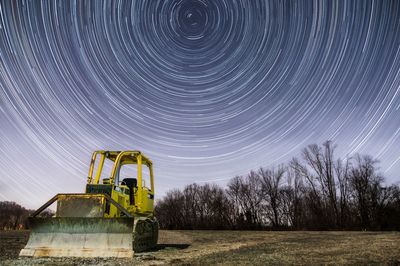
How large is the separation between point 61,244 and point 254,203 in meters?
71.4

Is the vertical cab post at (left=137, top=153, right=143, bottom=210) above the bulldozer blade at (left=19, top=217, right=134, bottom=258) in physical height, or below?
above

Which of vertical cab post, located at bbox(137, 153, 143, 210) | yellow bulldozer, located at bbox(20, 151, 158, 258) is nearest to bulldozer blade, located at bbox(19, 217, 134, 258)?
yellow bulldozer, located at bbox(20, 151, 158, 258)

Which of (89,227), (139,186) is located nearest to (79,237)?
(89,227)

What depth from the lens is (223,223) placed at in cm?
8162

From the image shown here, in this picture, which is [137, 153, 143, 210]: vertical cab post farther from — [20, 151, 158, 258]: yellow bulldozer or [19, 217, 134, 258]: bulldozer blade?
[19, 217, 134, 258]: bulldozer blade

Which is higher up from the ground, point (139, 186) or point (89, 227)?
point (139, 186)

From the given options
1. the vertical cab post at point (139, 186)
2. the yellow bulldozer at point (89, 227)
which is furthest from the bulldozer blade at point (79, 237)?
the vertical cab post at point (139, 186)

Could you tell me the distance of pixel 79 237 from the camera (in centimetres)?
1010

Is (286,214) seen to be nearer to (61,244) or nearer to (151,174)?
(151,174)

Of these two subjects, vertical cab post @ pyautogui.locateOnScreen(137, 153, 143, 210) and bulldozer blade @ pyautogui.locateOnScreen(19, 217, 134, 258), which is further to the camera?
vertical cab post @ pyautogui.locateOnScreen(137, 153, 143, 210)

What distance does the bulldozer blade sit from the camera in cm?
981

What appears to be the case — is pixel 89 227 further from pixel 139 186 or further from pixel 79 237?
pixel 139 186

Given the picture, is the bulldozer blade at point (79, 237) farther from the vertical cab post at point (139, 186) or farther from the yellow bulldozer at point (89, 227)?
the vertical cab post at point (139, 186)

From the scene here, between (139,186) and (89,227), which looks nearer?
(89,227)
